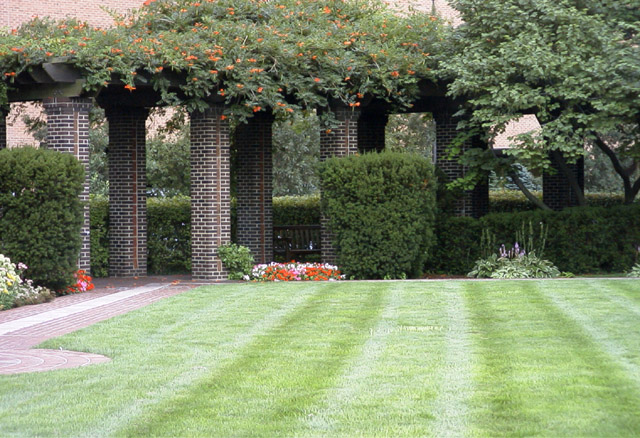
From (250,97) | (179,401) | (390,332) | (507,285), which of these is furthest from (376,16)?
(179,401)

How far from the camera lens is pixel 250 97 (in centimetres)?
1739

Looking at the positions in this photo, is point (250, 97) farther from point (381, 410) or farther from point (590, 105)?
point (381, 410)

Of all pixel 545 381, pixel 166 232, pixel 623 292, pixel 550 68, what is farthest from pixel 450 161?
pixel 545 381

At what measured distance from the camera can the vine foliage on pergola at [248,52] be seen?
16.5 meters

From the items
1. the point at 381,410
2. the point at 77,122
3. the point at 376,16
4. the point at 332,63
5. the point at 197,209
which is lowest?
the point at 381,410

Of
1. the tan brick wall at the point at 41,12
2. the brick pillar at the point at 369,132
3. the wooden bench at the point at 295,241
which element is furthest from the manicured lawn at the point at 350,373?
the tan brick wall at the point at 41,12

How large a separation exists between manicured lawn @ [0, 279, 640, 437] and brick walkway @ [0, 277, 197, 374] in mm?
341

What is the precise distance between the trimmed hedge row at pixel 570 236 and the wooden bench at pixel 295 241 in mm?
3911

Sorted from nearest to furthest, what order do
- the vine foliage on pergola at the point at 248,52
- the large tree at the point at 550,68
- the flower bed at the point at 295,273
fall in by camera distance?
the vine foliage on pergola at the point at 248,52
the large tree at the point at 550,68
the flower bed at the point at 295,273

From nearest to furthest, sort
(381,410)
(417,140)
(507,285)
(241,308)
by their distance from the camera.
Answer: (381,410)
(241,308)
(507,285)
(417,140)

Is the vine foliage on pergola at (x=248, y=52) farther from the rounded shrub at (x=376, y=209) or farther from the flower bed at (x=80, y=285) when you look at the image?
the flower bed at (x=80, y=285)

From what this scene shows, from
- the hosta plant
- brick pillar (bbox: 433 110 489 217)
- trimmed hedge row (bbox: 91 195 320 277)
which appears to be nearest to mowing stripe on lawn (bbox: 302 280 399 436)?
the hosta plant

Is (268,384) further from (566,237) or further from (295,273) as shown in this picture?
(566,237)

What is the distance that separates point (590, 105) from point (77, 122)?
9873 mm
